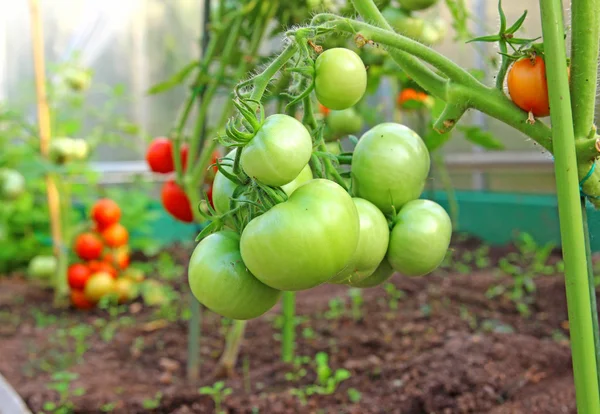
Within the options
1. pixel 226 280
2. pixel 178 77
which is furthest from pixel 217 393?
pixel 226 280

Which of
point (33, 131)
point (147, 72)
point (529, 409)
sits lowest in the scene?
point (529, 409)

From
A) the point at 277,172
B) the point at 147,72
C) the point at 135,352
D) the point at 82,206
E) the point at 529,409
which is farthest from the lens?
the point at 147,72

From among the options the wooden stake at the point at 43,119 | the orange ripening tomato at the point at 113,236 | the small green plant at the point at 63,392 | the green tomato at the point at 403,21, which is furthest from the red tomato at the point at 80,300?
the green tomato at the point at 403,21

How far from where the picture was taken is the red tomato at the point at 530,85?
0.56 meters

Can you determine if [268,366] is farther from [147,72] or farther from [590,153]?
[147,72]

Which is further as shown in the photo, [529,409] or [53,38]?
[53,38]

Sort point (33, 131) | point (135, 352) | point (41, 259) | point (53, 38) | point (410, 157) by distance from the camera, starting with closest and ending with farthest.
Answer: point (410, 157), point (135, 352), point (33, 131), point (41, 259), point (53, 38)

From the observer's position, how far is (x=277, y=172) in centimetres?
46

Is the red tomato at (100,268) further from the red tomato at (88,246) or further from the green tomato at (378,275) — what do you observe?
the green tomato at (378,275)

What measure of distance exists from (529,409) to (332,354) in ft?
1.78

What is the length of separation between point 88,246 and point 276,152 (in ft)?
6.86

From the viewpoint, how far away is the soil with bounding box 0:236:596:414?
1.21 metres

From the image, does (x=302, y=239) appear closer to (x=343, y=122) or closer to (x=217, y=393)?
(x=217, y=393)

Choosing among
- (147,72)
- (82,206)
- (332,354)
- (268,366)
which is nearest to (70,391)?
(268,366)
